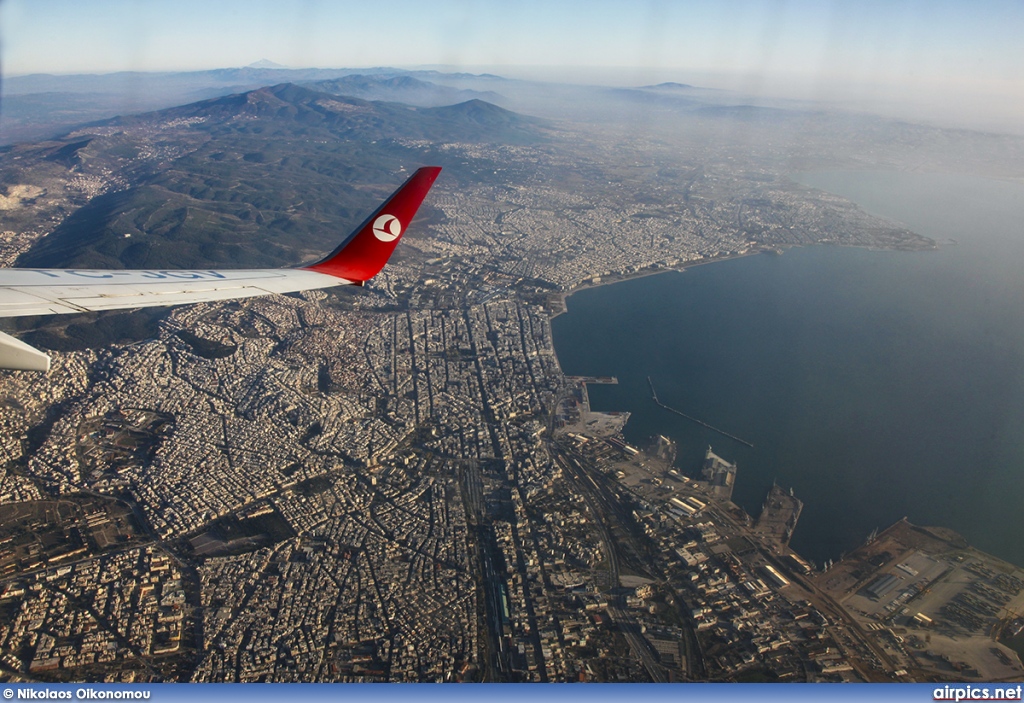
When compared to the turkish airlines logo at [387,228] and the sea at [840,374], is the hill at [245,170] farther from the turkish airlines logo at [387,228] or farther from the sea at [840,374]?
the turkish airlines logo at [387,228]

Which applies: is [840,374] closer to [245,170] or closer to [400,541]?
[400,541]

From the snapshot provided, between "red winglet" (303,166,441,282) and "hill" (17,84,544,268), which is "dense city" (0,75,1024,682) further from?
"hill" (17,84,544,268)

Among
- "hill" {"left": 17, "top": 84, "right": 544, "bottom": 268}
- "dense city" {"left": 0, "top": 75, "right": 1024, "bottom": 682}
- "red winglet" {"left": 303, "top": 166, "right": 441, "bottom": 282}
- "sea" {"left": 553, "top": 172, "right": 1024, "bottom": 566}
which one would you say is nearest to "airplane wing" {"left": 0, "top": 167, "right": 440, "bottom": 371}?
"red winglet" {"left": 303, "top": 166, "right": 441, "bottom": 282}

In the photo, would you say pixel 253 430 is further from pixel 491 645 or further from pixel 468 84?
pixel 468 84

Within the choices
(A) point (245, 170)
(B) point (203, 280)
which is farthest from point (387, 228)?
(A) point (245, 170)

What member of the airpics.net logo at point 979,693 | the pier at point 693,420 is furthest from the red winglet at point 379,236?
the pier at point 693,420

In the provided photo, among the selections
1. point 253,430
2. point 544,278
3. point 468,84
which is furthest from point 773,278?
point 468,84
